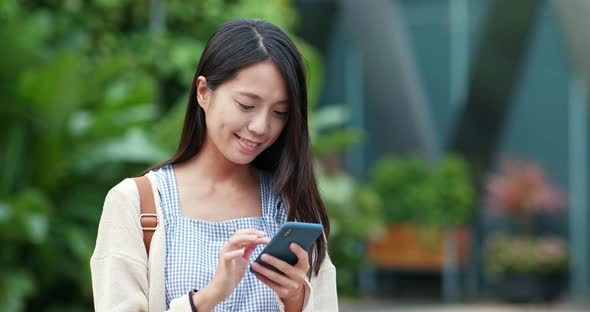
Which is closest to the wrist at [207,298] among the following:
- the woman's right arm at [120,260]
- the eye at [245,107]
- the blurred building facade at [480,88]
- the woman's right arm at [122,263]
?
the woman's right arm at [122,263]

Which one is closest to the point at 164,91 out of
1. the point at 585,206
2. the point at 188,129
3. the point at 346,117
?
the point at 346,117

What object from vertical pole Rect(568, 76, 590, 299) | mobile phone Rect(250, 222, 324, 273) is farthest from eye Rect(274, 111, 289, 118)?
vertical pole Rect(568, 76, 590, 299)

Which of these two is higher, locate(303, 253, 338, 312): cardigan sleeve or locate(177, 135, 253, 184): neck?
locate(177, 135, 253, 184): neck

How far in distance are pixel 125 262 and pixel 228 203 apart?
0.23 m

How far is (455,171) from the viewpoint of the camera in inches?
494

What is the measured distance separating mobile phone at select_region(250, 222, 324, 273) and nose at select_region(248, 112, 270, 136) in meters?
0.23

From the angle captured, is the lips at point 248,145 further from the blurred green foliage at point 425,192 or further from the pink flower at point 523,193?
the pink flower at point 523,193

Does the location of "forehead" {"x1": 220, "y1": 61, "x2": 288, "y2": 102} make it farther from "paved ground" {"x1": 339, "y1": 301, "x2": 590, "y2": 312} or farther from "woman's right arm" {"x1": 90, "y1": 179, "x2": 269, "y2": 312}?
"paved ground" {"x1": 339, "y1": 301, "x2": 590, "y2": 312}

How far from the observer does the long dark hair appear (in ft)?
6.79

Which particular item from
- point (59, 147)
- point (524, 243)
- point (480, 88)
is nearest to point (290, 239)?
point (59, 147)

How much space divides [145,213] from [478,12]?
11.9m

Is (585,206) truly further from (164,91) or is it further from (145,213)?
(145,213)

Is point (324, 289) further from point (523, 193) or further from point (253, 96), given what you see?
point (523, 193)

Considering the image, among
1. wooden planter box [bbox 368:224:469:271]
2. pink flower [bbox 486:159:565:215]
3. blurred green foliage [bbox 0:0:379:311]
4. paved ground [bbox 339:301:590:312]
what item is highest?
blurred green foliage [bbox 0:0:379:311]
